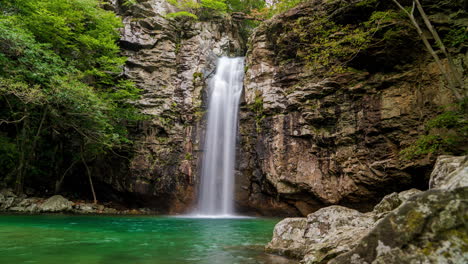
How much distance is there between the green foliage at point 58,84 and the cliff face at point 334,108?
7896 millimetres

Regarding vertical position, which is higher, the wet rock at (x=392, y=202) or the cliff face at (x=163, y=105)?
the cliff face at (x=163, y=105)

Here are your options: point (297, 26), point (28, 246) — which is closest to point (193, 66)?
point (297, 26)

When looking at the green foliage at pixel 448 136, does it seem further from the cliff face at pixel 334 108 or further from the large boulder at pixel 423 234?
the large boulder at pixel 423 234

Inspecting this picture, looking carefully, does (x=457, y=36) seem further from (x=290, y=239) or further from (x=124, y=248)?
(x=124, y=248)

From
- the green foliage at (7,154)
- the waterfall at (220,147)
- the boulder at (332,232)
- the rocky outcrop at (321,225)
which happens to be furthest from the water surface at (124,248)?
the green foliage at (7,154)

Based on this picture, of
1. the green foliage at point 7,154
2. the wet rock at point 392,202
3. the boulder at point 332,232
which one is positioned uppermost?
the green foliage at point 7,154

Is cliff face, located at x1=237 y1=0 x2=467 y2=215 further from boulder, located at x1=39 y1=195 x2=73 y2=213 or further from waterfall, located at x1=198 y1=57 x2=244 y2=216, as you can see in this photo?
boulder, located at x1=39 y1=195 x2=73 y2=213

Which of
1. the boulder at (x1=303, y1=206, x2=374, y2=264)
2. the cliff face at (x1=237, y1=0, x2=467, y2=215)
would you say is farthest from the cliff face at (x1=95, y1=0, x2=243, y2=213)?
the boulder at (x1=303, y1=206, x2=374, y2=264)

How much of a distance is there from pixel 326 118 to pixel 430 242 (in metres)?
13.1

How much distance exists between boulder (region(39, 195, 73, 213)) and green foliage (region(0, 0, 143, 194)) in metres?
2.31

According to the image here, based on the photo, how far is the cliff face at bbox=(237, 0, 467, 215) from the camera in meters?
12.7

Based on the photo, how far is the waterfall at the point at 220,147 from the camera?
17.1 m

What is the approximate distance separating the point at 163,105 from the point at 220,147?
4.71 metres

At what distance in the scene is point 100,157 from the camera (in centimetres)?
1930
